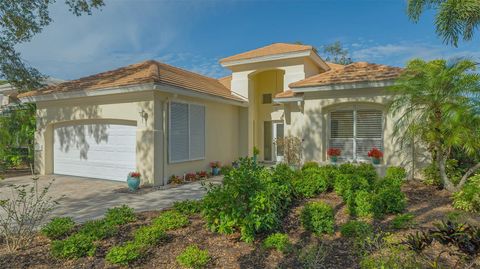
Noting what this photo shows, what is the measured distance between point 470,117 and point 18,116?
20500mm

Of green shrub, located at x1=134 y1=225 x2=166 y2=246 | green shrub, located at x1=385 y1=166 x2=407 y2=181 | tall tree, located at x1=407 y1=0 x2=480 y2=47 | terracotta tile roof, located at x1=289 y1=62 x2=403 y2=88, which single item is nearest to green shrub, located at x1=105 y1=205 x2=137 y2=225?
green shrub, located at x1=134 y1=225 x2=166 y2=246

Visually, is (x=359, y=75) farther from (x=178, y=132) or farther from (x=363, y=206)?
(x=178, y=132)

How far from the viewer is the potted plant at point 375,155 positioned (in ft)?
34.7

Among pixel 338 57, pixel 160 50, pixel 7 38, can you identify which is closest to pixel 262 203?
pixel 160 50

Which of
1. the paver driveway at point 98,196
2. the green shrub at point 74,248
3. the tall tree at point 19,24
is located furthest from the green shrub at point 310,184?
the tall tree at point 19,24

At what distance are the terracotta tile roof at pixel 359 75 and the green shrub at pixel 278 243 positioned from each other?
26.6 feet

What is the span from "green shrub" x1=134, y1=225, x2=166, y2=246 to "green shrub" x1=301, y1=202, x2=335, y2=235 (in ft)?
8.48

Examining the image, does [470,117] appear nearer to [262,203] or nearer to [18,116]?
[262,203]

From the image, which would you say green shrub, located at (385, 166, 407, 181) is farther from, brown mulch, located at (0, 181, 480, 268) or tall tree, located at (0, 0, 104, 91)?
tall tree, located at (0, 0, 104, 91)

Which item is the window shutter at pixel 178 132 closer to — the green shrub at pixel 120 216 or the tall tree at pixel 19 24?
the green shrub at pixel 120 216

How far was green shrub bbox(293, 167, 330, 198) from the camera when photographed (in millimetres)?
6961

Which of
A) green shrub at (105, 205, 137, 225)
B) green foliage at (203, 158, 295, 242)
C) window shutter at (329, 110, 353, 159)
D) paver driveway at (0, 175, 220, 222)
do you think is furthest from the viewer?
window shutter at (329, 110, 353, 159)

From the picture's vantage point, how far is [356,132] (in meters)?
11.3

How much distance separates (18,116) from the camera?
1576cm
